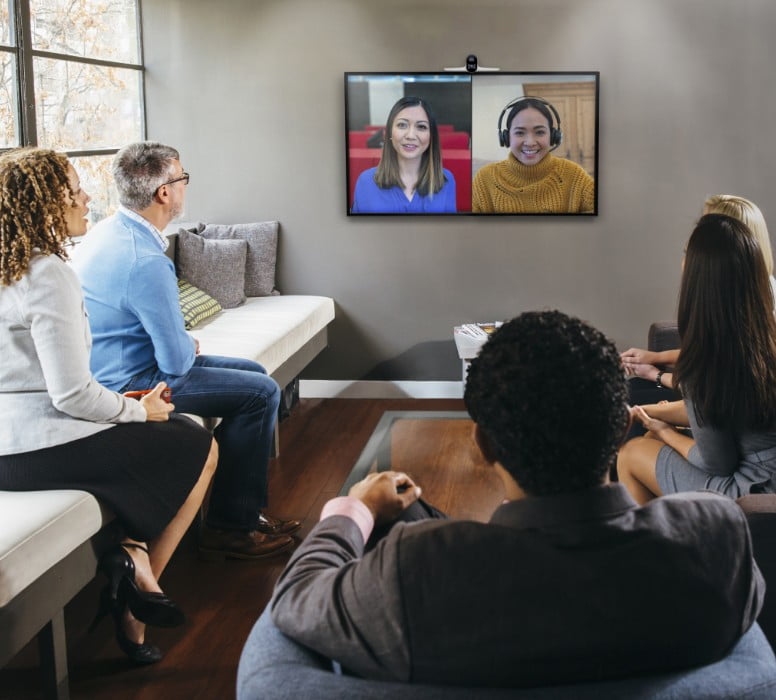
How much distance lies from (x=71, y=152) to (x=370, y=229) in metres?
1.63

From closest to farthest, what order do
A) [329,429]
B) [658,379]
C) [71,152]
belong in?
[658,379] < [71,152] < [329,429]

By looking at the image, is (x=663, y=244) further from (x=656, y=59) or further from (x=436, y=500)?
(x=436, y=500)

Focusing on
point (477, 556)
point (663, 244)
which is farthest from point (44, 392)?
point (663, 244)

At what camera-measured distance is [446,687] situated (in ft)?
3.63

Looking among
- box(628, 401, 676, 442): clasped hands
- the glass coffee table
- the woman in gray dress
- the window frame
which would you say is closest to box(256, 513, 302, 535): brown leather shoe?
the glass coffee table

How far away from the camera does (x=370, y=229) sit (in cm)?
540

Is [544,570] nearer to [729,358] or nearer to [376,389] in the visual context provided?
[729,358]

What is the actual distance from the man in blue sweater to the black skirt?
0.35 meters

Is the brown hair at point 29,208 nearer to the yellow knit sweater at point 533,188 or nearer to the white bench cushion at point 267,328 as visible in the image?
the white bench cushion at point 267,328

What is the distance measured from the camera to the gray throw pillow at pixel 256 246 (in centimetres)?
530

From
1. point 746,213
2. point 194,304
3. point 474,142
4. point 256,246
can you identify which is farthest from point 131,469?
point 474,142

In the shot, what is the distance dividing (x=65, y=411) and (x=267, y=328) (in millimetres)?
2173

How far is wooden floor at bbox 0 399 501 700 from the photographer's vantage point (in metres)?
2.49

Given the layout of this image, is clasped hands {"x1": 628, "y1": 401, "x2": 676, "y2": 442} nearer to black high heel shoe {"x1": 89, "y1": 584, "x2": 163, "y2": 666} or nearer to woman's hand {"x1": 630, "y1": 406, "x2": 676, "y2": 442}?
woman's hand {"x1": 630, "y1": 406, "x2": 676, "y2": 442}
